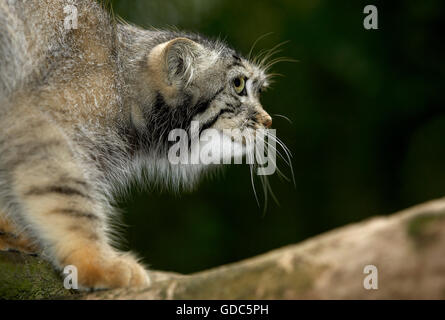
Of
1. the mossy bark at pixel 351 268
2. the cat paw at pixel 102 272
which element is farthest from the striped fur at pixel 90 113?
the mossy bark at pixel 351 268

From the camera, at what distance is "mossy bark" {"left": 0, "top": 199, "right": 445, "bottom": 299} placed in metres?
1.55

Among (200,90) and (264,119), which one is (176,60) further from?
(264,119)

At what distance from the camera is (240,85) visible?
3.39 meters

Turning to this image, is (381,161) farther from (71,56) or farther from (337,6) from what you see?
(71,56)

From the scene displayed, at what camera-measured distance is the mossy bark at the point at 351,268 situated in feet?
5.08

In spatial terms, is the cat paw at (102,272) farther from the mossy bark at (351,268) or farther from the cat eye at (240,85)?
the cat eye at (240,85)

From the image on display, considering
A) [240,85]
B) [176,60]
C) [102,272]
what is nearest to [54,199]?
[102,272]

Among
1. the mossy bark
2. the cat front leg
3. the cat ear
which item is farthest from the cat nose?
the mossy bark

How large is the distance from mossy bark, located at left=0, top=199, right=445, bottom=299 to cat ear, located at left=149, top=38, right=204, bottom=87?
Answer: 4.74ft

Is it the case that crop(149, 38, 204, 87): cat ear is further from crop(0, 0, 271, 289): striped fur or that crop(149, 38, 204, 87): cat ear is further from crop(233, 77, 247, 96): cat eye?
crop(233, 77, 247, 96): cat eye
